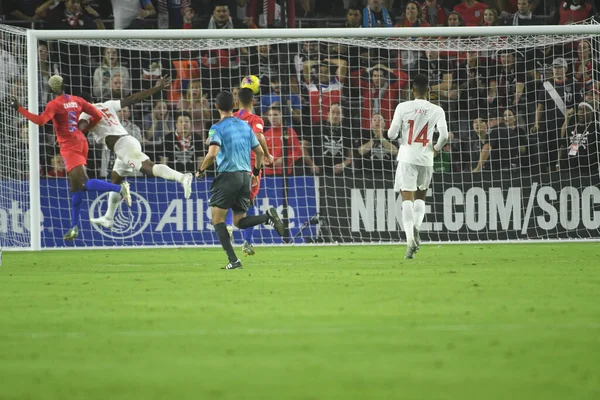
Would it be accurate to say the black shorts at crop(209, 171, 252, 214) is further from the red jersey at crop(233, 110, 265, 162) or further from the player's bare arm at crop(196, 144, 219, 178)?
the red jersey at crop(233, 110, 265, 162)

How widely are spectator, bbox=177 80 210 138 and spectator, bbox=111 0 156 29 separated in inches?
79.0

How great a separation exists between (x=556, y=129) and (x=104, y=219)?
7.21m

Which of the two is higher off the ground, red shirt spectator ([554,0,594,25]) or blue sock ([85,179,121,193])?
red shirt spectator ([554,0,594,25])

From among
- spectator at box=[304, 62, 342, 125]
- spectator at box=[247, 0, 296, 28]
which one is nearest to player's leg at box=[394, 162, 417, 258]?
spectator at box=[304, 62, 342, 125]

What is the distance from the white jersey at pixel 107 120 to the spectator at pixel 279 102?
2.87m

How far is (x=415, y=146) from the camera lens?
1305 centimetres

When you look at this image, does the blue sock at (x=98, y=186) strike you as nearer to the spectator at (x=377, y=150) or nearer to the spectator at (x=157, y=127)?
the spectator at (x=157, y=127)

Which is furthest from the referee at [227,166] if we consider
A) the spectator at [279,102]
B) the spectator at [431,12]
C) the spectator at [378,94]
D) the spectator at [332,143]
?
the spectator at [431,12]

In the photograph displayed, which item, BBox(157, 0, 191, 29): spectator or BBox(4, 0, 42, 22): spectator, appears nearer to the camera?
BBox(157, 0, 191, 29): spectator

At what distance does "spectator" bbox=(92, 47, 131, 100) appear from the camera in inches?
720

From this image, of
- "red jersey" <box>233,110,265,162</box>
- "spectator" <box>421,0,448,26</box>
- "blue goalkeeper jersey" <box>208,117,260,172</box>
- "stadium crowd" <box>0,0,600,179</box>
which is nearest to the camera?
"blue goalkeeper jersey" <box>208,117,260,172</box>

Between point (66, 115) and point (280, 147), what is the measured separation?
3.53 m

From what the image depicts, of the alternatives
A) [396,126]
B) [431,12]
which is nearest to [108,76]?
[431,12]

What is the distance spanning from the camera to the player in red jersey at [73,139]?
15.4 meters
